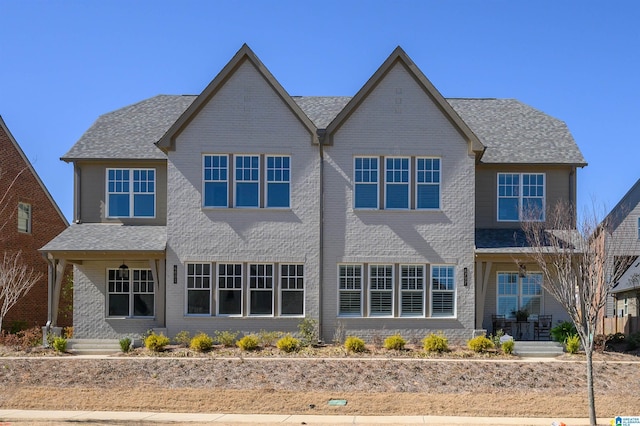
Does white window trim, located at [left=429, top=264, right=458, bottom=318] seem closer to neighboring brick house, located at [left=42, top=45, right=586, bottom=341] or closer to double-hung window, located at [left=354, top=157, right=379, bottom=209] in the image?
neighboring brick house, located at [left=42, top=45, right=586, bottom=341]

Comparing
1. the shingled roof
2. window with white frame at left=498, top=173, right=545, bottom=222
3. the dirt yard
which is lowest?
the dirt yard

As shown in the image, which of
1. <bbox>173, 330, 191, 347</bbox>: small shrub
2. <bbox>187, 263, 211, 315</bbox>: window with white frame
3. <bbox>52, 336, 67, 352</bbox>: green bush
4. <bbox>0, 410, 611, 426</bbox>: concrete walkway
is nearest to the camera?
<bbox>0, 410, 611, 426</bbox>: concrete walkway

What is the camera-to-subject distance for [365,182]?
29188 mm

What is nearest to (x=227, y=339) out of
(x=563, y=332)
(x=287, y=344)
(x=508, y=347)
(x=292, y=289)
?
(x=287, y=344)

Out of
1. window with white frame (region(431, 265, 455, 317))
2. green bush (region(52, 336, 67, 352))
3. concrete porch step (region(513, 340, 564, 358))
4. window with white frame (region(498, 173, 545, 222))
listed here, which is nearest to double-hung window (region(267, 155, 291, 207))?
window with white frame (region(431, 265, 455, 317))

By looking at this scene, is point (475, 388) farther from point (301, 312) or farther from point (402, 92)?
point (402, 92)

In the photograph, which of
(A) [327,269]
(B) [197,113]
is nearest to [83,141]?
(B) [197,113]

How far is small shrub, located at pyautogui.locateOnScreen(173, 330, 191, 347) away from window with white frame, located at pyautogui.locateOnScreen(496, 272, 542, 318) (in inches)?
440

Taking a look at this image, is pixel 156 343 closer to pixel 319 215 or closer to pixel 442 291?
pixel 319 215

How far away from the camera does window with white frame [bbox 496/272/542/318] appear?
30.3m

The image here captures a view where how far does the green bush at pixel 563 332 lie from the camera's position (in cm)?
2783

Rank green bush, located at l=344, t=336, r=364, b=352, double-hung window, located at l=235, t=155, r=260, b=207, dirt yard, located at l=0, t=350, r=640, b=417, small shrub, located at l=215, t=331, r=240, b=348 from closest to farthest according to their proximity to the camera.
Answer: dirt yard, located at l=0, t=350, r=640, b=417 < green bush, located at l=344, t=336, r=364, b=352 < small shrub, located at l=215, t=331, r=240, b=348 < double-hung window, located at l=235, t=155, r=260, b=207

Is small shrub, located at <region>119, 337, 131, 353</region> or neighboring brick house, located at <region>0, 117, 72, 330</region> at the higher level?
neighboring brick house, located at <region>0, 117, 72, 330</region>

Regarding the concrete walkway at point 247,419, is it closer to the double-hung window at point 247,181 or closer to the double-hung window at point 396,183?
the double-hung window at point 247,181
